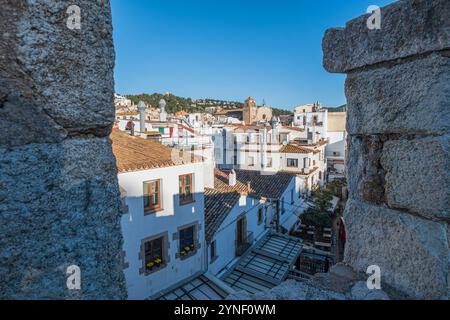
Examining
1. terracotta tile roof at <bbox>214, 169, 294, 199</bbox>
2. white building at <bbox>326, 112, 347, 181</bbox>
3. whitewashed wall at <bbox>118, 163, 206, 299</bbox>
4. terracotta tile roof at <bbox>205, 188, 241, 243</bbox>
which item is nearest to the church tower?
white building at <bbox>326, 112, 347, 181</bbox>

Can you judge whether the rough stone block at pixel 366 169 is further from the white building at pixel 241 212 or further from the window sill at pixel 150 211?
the white building at pixel 241 212

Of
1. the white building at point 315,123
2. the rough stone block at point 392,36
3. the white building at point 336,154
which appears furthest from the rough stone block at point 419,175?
the white building at point 336,154

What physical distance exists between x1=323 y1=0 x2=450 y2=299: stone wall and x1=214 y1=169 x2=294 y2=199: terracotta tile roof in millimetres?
11922

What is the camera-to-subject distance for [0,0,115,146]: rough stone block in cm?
96

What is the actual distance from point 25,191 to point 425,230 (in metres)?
1.57

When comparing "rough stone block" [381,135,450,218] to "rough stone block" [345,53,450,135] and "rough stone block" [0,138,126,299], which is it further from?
"rough stone block" [0,138,126,299]

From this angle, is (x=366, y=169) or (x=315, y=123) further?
(x=315, y=123)

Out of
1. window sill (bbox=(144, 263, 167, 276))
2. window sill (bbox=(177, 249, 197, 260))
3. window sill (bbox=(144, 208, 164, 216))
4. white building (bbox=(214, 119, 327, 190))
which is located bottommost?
window sill (bbox=(144, 263, 167, 276))

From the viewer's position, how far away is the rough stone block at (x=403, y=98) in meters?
1.26

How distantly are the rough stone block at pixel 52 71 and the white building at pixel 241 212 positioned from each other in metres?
10.0

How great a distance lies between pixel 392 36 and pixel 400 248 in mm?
990

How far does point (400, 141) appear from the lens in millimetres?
1424

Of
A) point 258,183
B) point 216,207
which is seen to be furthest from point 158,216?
point 258,183

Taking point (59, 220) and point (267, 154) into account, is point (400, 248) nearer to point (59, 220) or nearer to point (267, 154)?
point (59, 220)
